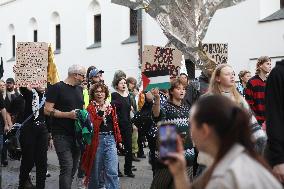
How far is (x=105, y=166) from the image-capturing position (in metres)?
8.01

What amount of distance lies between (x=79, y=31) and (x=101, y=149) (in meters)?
22.4

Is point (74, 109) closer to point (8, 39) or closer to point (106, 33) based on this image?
point (106, 33)

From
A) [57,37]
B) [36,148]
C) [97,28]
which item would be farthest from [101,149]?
[57,37]

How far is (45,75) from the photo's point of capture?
924cm

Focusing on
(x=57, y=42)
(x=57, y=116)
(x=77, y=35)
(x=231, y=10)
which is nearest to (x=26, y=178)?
(x=57, y=116)

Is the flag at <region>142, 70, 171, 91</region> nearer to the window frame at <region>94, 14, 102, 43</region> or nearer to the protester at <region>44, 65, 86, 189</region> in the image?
the protester at <region>44, 65, 86, 189</region>

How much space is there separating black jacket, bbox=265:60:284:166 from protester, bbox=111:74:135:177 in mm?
6236

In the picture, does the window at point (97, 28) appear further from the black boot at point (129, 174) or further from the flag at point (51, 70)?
the flag at point (51, 70)

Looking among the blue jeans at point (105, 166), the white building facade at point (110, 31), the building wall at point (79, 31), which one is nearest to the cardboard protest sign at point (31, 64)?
the blue jeans at point (105, 166)

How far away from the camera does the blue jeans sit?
793 centimetres

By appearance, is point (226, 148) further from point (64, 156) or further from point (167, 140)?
point (64, 156)

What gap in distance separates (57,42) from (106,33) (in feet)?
18.7

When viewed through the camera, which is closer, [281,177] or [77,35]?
[281,177]

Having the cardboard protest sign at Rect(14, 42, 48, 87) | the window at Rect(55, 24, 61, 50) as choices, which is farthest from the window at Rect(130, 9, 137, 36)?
the cardboard protest sign at Rect(14, 42, 48, 87)
